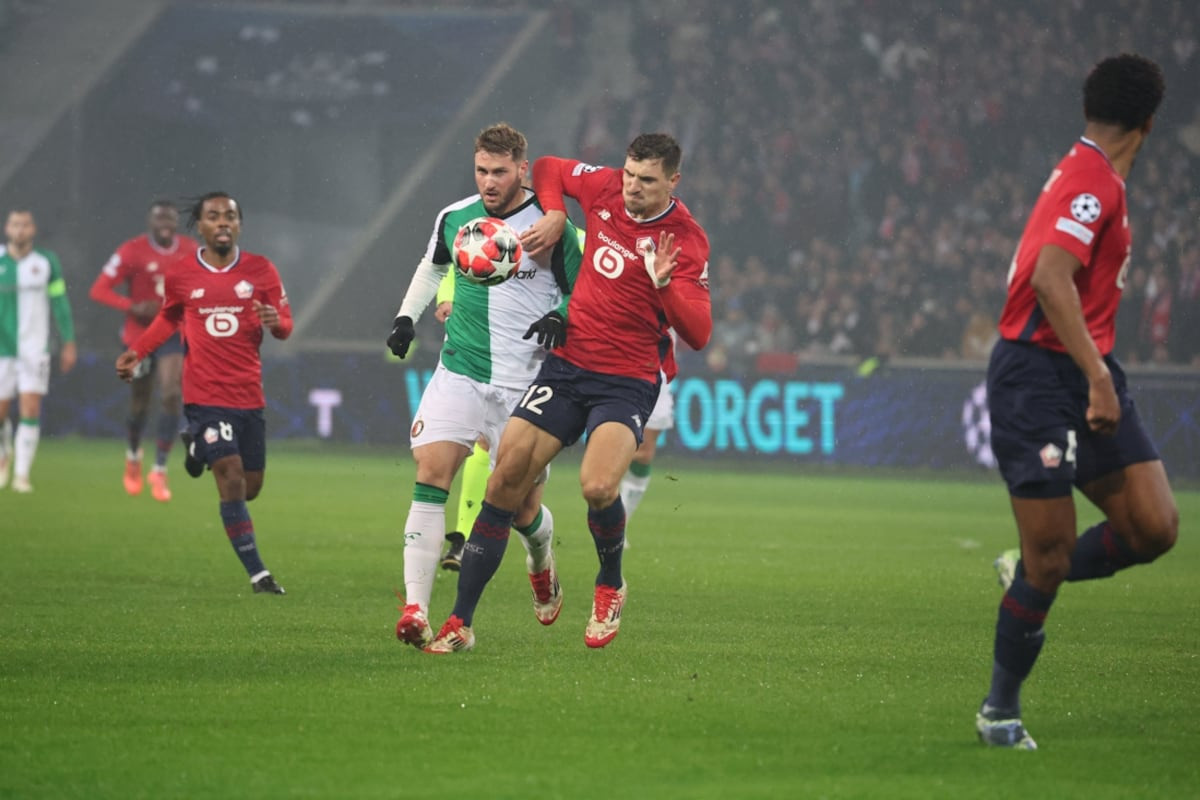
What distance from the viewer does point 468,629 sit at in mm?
7422

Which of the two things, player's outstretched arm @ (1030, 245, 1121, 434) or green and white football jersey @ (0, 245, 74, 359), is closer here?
player's outstretched arm @ (1030, 245, 1121, 434)

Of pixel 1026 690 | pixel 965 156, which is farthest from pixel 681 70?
pixel 1026 690

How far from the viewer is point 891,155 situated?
2584 cm

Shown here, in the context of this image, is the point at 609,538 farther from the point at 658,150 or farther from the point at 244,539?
the point at 244,539

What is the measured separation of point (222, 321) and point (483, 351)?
246 cm

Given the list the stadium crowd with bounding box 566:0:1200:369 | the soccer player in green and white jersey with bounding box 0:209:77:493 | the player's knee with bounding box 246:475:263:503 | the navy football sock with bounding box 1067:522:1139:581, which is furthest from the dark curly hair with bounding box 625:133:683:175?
the stadium crowd with bounding box 566:0:1200:369

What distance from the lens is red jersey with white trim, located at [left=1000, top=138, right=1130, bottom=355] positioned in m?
5.34

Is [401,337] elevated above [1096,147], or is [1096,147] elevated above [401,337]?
[1096,147]

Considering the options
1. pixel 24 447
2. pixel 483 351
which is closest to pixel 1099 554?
pixel 483 351

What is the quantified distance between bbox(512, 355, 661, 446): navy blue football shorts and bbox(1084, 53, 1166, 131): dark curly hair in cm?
254

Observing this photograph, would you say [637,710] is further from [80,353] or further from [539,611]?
[80,353]

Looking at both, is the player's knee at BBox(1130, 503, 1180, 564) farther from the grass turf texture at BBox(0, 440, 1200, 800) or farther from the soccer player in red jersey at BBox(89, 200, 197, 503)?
the soccer player in red jersey at BBox(89, 200, 197, 503)

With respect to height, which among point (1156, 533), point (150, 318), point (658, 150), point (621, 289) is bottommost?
point (1156, 533)

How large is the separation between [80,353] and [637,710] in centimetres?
1903
